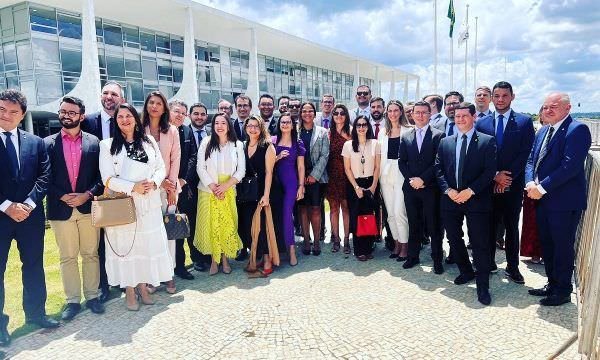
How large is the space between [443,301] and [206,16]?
915 inches

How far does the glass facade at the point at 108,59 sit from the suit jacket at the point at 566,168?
22.0 metres

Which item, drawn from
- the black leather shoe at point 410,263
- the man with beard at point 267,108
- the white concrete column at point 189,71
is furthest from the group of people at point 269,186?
the white concrete column at point 189,71

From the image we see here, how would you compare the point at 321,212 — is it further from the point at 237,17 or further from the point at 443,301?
the point at 237,17

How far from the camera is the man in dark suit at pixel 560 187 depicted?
378cm

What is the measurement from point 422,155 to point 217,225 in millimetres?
2825

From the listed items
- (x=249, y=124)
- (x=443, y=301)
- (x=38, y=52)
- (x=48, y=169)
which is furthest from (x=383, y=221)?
(x=38, y=52)

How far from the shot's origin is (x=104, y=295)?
→ 4496 millimetres

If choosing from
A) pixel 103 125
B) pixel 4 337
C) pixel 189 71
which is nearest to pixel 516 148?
pixel 103 125

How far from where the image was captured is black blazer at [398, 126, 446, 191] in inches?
195

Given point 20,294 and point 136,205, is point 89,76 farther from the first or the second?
point 136,205

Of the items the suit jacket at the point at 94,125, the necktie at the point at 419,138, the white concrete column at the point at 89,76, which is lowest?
the necktie at the point at 419,138

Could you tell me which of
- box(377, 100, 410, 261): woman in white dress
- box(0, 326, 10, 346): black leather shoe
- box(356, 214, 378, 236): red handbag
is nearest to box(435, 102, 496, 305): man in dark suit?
box(377, 100, 410, 261): woman in white dress

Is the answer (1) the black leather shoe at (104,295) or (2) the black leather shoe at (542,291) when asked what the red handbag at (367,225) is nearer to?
(2) the black leather shoe at (542,291)

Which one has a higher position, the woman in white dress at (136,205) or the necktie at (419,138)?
the necktie at (419,138)
